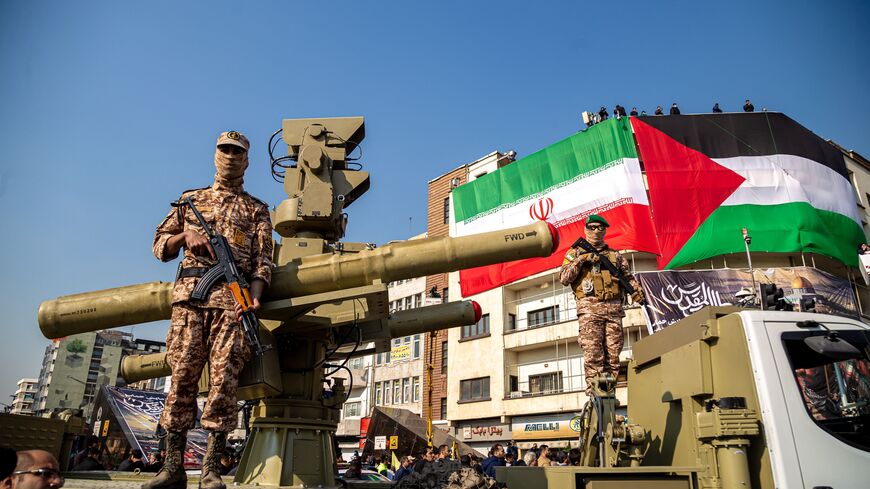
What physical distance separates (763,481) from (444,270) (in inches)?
103

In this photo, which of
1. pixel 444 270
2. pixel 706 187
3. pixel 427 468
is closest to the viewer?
pixel 427 468

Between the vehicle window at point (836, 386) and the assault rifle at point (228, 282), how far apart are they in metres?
3.42

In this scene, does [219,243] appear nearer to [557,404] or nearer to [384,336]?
[384,336]

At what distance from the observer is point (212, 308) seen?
3646mm

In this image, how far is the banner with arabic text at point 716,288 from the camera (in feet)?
75.6

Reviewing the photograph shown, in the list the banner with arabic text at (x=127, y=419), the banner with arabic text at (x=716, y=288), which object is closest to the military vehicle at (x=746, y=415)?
the banner with arabic text at (x=127, y=419)

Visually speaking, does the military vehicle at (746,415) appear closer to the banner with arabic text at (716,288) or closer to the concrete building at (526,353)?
the banner with arabic text at (716,288)

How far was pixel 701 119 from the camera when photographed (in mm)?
27938

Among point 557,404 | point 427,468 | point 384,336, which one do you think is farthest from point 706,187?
point 427,468

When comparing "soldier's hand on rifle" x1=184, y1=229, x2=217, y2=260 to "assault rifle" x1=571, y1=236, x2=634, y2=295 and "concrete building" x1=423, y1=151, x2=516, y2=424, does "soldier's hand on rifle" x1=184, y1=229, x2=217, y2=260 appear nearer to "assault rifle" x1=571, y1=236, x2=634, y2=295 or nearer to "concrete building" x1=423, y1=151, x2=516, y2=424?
"assault rifle" x1=571, y1=236, x2=634, y2=295

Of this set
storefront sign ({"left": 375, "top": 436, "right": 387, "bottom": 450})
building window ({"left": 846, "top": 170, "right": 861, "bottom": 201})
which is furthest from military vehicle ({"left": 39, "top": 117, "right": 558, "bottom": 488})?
building window ({"left": 846, "top": 170, "right": 861, "bottom": 201})

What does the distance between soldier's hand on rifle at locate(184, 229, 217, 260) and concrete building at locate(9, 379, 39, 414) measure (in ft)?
499

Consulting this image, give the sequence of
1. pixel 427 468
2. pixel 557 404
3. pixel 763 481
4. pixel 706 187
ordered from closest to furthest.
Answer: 1. pixel 763 481
2. pixel 427 468
3. pixel 706 187
4. pixel 557 404

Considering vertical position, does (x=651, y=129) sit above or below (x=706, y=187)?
above
